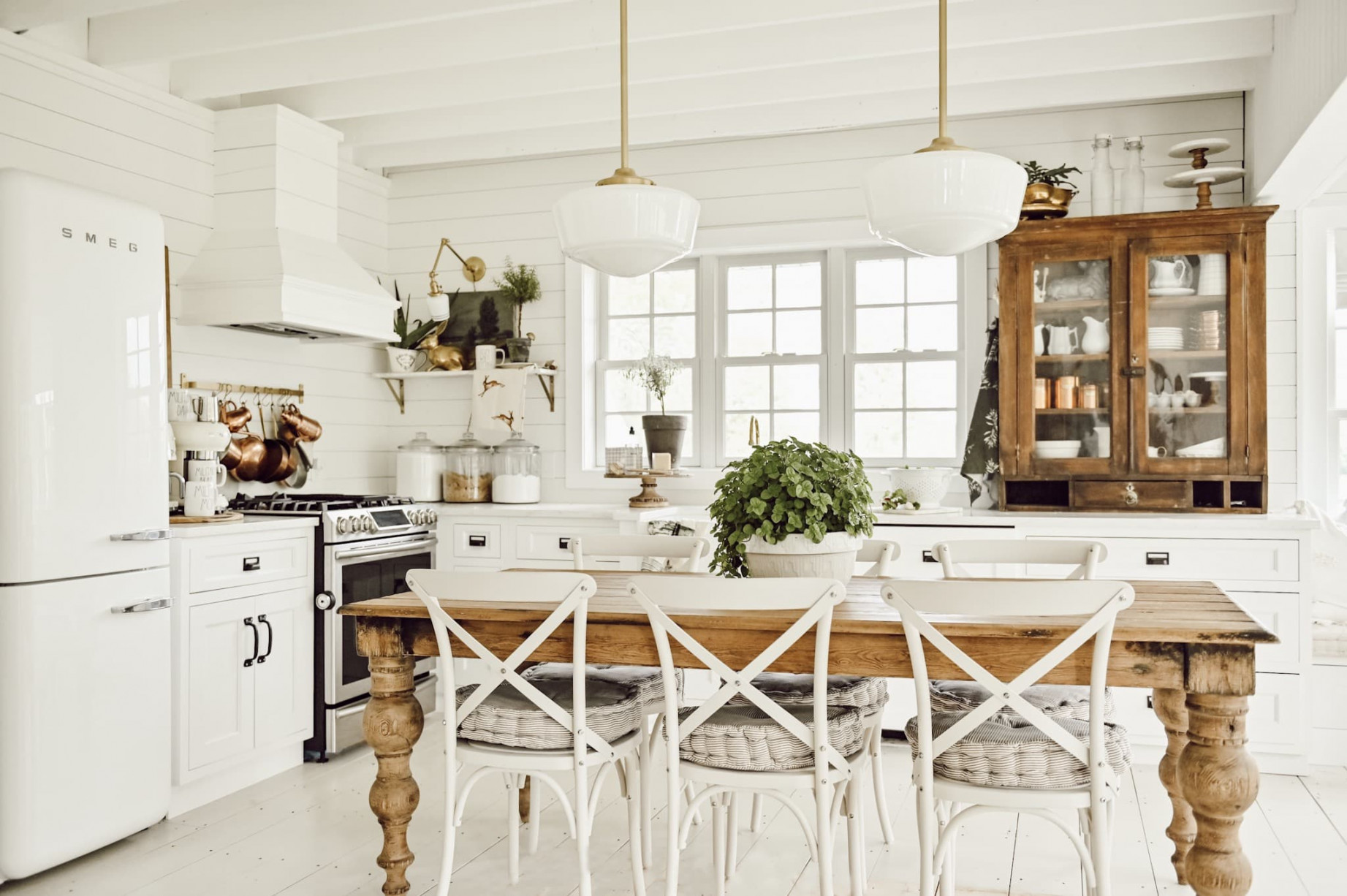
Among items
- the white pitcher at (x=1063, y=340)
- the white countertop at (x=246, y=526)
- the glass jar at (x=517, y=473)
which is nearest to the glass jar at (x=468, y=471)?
the glass jar at (x=517, y=473)

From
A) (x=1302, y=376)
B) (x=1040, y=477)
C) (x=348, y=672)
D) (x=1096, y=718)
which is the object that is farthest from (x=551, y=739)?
(x=1302, y=376)

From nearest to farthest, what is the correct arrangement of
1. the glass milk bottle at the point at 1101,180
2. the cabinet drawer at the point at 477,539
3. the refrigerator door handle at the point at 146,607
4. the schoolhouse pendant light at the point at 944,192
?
1. the schoolhouse pendant light at the point at 944,192
2. the refrigerator door handle at the point at 146,607
3. the glass milk bottle at the point at 1101,180
4. the cabinet drawer at the point at 477,539

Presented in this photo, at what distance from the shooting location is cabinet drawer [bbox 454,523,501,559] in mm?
4855

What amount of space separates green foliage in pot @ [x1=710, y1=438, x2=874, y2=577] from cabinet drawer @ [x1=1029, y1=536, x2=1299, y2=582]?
169 centimetres

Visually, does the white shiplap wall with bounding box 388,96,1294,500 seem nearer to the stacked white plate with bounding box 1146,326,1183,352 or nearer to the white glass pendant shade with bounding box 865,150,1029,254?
the stacked white plate with bounding box 1146,326,1183,352

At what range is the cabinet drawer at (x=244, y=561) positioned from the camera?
141 inches

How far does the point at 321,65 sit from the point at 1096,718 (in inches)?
139

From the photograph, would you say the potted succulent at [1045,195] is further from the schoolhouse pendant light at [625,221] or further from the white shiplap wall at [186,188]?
the white shiplap wall at [186,188]

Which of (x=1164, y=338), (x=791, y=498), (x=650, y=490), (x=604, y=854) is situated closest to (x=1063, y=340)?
(x=1164, y=338)

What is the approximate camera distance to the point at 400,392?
5.56 meters

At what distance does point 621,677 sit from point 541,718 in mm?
406

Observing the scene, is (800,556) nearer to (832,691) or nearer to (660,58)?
(832,691)

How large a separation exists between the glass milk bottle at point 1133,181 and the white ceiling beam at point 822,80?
1.43 ft

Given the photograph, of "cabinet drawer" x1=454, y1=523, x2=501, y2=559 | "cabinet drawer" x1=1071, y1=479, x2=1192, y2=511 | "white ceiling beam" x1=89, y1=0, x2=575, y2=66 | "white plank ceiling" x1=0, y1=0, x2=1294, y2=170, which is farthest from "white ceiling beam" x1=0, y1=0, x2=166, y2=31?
"cabinet drawer" x1=1071, y1=479, x2=1192, y2=511
